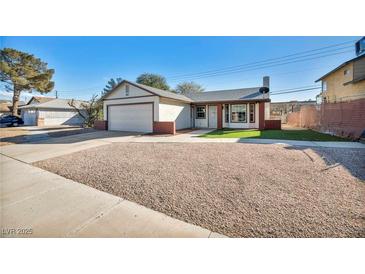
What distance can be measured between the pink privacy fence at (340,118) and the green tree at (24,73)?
31717 mm

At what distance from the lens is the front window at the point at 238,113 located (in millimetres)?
17312

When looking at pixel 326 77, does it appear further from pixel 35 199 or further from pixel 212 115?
pixel 35 199

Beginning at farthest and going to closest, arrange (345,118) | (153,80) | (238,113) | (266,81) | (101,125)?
(153,80) < (266,81) < (101,125) < (238,113) < (345,118)

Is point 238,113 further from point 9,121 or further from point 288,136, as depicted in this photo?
point 9,121

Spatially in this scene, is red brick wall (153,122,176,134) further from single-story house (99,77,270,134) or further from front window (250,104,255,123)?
front window (250,104,255,123)

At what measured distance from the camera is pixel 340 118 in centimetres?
1149

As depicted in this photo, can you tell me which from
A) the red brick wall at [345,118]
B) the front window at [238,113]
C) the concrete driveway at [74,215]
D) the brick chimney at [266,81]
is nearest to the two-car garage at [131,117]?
the front window at [238,113]

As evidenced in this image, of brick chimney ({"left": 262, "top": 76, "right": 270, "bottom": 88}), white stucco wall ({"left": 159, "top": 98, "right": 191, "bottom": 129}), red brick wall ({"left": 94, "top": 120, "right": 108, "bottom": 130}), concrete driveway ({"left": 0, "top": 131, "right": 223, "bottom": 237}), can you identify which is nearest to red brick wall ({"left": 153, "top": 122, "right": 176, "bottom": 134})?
white stucco wall ({"left": 159, "top": 98, "right": 191, "bottom": 129})

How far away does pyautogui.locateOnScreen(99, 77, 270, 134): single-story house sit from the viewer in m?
15.1

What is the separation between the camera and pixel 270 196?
3.58 m

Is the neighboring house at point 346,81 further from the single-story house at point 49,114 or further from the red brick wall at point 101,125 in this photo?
the single-story house at point 49,114

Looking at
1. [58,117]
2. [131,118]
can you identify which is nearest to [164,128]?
[131,118]

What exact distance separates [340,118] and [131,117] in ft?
47.8
